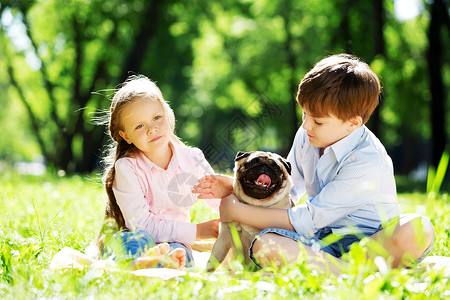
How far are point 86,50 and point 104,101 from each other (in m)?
2.13

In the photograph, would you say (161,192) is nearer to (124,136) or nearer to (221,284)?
(124,136)

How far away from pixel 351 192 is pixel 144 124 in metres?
1.50

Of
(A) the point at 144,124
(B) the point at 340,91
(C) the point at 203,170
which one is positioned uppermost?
(B) the point at 340,91

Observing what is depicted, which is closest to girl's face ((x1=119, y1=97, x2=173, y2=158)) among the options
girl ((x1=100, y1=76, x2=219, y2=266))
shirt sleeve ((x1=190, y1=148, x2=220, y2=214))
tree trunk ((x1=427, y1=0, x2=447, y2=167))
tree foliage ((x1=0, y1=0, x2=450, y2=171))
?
girl ((x1=100, y1=76, x2=219, y2=266))

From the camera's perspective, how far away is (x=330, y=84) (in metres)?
3.28

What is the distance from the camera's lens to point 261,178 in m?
3.25

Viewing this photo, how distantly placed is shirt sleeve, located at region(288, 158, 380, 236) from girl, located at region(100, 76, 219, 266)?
0.80 m

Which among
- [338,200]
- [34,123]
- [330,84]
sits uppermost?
[330,84]

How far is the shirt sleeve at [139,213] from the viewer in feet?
11.4

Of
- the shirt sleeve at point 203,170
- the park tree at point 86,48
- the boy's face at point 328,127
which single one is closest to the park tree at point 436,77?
the park tree at point 86,48

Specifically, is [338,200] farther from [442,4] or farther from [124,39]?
[124,39]

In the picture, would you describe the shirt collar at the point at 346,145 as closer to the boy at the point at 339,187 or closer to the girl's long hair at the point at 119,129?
the boy at the point at 339,187

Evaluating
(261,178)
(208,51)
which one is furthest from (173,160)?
(208,51)

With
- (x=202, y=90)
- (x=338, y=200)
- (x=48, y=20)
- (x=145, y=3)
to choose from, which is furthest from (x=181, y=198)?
(x=202, y=90)
